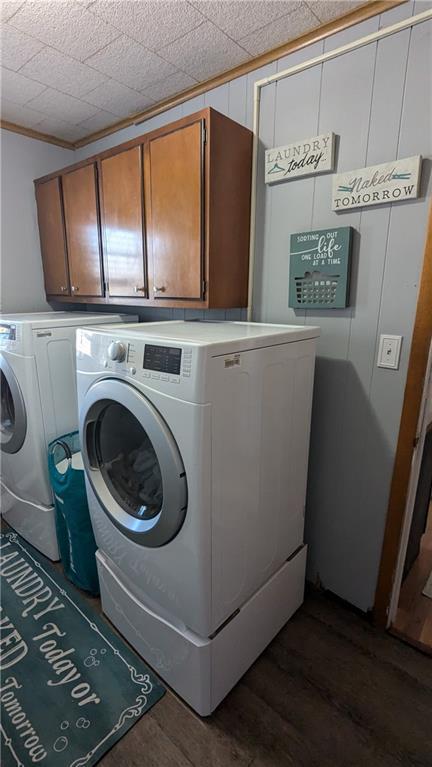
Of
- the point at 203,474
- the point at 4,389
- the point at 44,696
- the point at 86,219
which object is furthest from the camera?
the point at 86,219

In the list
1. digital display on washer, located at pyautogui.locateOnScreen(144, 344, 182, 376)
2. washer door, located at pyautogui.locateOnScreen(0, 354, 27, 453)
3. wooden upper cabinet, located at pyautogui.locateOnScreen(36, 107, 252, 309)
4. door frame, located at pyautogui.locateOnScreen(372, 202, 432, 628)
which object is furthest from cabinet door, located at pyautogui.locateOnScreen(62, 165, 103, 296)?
door frame, located at pyautogui.locateOnScreen(372, 202, 432, 628)

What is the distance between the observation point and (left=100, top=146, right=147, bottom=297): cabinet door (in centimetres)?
179

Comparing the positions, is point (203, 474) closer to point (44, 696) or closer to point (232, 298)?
point (232, 298)

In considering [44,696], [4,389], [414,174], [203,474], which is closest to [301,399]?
[203,474]

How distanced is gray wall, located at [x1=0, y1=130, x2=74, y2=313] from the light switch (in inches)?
90.7

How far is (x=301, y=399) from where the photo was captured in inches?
55.4

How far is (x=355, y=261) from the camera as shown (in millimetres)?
1426

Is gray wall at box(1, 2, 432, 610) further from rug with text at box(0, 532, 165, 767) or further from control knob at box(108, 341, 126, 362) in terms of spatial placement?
rug with text at box(0, 532, 165, 767)

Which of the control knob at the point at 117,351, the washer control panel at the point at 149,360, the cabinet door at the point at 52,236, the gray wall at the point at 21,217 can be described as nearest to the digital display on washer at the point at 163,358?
the washer control panel at the point at 149,360

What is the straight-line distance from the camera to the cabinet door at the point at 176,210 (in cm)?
151

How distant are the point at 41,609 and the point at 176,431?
4.25 ft

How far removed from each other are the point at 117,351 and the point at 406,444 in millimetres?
1102

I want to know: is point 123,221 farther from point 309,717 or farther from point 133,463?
point 309,717

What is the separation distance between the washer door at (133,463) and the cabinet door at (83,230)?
3.50 ft
